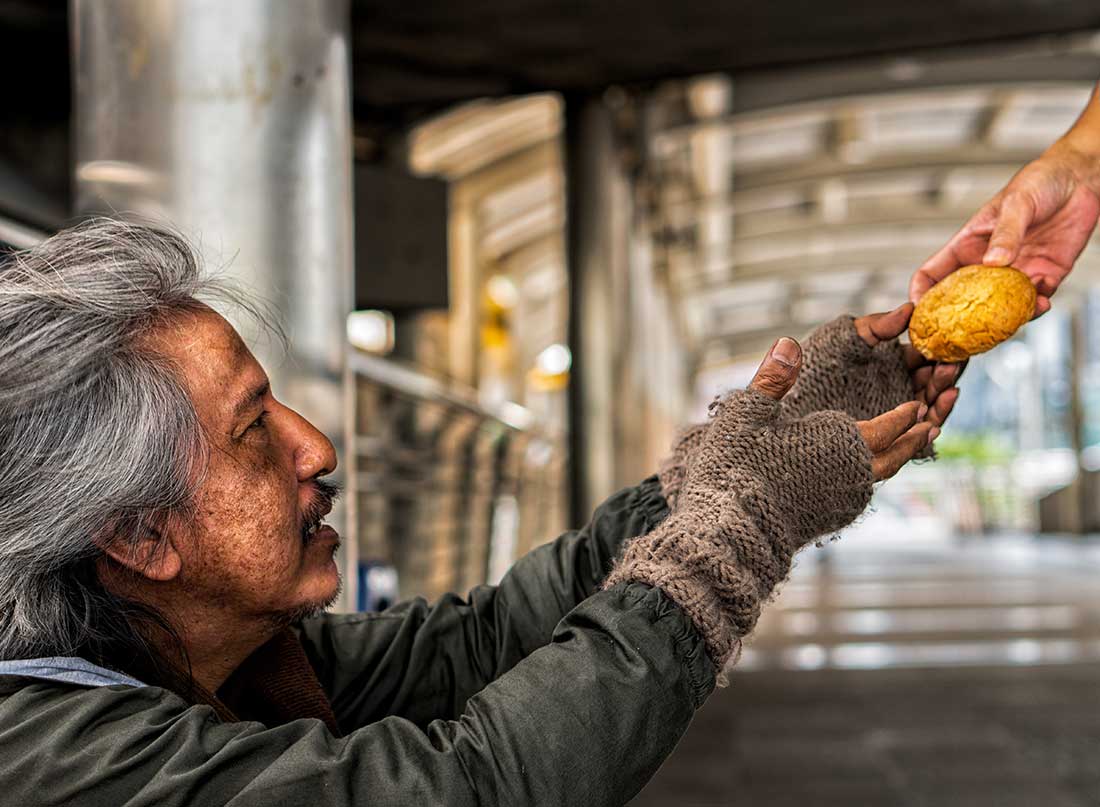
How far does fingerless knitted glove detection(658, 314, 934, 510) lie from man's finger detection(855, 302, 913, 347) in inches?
0.4

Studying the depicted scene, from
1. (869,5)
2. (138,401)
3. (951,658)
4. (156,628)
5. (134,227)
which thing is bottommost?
(951,658)

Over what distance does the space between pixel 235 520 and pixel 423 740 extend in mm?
325

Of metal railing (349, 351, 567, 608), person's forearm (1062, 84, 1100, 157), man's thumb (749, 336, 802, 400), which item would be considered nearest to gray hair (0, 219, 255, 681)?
man's thumb (749, 336, 802, 400)

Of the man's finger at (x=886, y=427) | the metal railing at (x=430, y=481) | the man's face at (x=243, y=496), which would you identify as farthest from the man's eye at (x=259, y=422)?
the metal railing at (x=430, y=481)

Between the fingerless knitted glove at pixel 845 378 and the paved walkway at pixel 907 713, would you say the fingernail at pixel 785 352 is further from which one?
the paved walkway at pixel 907 713

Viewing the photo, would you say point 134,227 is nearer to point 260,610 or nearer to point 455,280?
point 260,610

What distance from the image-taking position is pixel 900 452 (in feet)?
4.49

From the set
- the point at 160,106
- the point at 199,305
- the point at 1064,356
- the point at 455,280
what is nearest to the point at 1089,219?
the point at 199,305

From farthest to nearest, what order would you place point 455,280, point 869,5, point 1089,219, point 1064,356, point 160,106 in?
point 1064,356, point 455,280, point 869,5, point 160,106, point 1089,219

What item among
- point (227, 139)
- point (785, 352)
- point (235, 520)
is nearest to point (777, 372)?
point (785, 352)

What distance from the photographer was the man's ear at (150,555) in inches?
48.7

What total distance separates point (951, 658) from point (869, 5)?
10.8ft

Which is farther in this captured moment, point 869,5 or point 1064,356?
point 1064,356

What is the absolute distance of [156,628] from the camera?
51.4 inches
